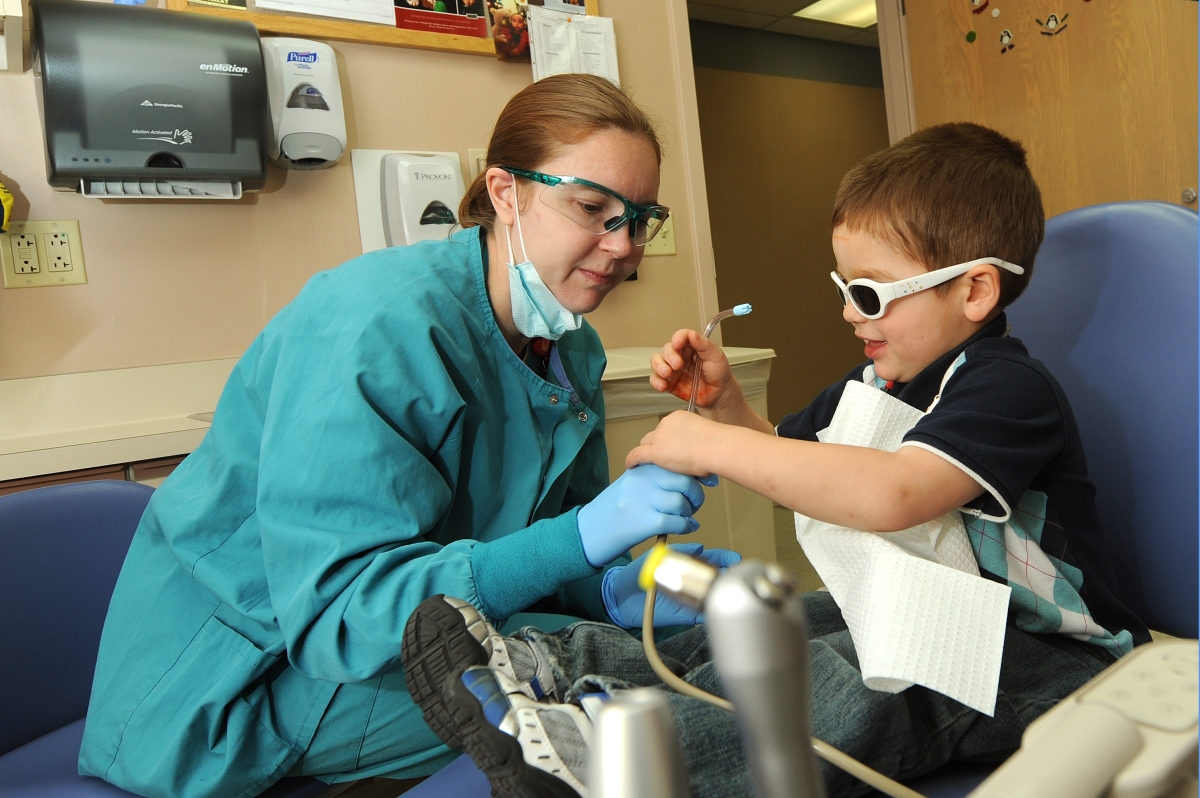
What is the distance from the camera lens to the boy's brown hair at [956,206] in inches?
38.3

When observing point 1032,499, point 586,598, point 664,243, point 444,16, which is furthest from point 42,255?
point 1032,499

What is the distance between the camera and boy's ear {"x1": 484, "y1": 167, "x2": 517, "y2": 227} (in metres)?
1.15

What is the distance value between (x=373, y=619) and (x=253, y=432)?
1.13 feet

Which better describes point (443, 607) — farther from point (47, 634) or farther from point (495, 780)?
point (47, 634)

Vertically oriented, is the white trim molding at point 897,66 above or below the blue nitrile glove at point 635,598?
above

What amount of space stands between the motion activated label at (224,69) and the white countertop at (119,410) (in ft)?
2.07

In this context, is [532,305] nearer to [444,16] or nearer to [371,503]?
[371,503]

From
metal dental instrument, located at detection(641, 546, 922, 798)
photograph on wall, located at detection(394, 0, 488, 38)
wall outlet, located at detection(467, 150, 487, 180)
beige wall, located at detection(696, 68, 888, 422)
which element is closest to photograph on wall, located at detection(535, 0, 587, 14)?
photograph on wall, located at detection(394, 0, 488, 38)

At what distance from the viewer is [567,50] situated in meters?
2.31

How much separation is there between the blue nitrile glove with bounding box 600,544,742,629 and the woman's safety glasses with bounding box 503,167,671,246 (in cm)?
44

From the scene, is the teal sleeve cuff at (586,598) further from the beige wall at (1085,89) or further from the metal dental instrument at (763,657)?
the beige wall at (1085,89)

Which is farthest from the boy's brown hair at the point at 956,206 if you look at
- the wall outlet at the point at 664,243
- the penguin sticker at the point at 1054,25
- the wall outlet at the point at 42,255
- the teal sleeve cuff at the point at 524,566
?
the penguin sticker at the point at 1054,25

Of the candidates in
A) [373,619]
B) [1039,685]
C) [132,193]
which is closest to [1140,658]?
[1039,685]

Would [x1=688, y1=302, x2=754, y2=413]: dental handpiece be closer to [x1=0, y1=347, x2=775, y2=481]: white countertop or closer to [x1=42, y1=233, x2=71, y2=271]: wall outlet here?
[x1=0, y1=347, x2=775, y2=481]: white countertop
